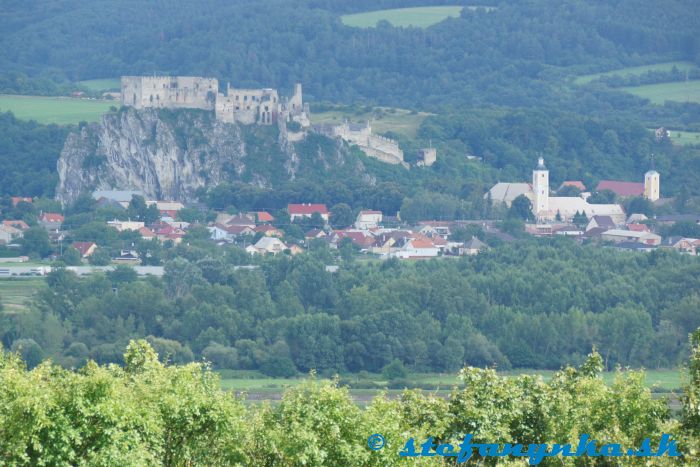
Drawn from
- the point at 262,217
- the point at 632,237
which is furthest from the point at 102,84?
the point at 632,237

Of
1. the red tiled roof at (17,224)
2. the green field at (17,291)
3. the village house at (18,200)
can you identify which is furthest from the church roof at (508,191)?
the green field at (17,291)

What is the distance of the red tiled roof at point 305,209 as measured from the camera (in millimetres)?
97625

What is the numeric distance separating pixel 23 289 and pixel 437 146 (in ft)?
147

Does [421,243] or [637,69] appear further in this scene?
[637,69]

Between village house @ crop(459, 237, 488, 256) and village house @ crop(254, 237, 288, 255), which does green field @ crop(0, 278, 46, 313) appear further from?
village house @ crop(459, 237, 488, 256)

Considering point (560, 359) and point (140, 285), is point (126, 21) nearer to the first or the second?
point (140, 285)

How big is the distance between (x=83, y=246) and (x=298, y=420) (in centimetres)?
5995

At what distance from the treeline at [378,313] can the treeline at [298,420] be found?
103 feet

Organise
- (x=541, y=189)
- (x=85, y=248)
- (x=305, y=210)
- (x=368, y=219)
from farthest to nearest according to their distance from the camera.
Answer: (x=541, y=189) → (x=368, y=219) → (x=305, y=210) → (x=85, y=248)

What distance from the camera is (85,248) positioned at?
87.4 metres

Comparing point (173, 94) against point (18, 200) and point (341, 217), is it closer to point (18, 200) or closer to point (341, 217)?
point (18, 200)

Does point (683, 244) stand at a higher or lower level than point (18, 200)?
lower

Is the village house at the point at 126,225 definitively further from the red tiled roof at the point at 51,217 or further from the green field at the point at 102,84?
the green field at the point at 102,84

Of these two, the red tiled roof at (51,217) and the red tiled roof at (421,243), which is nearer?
the red tiled roof at (421,243)
